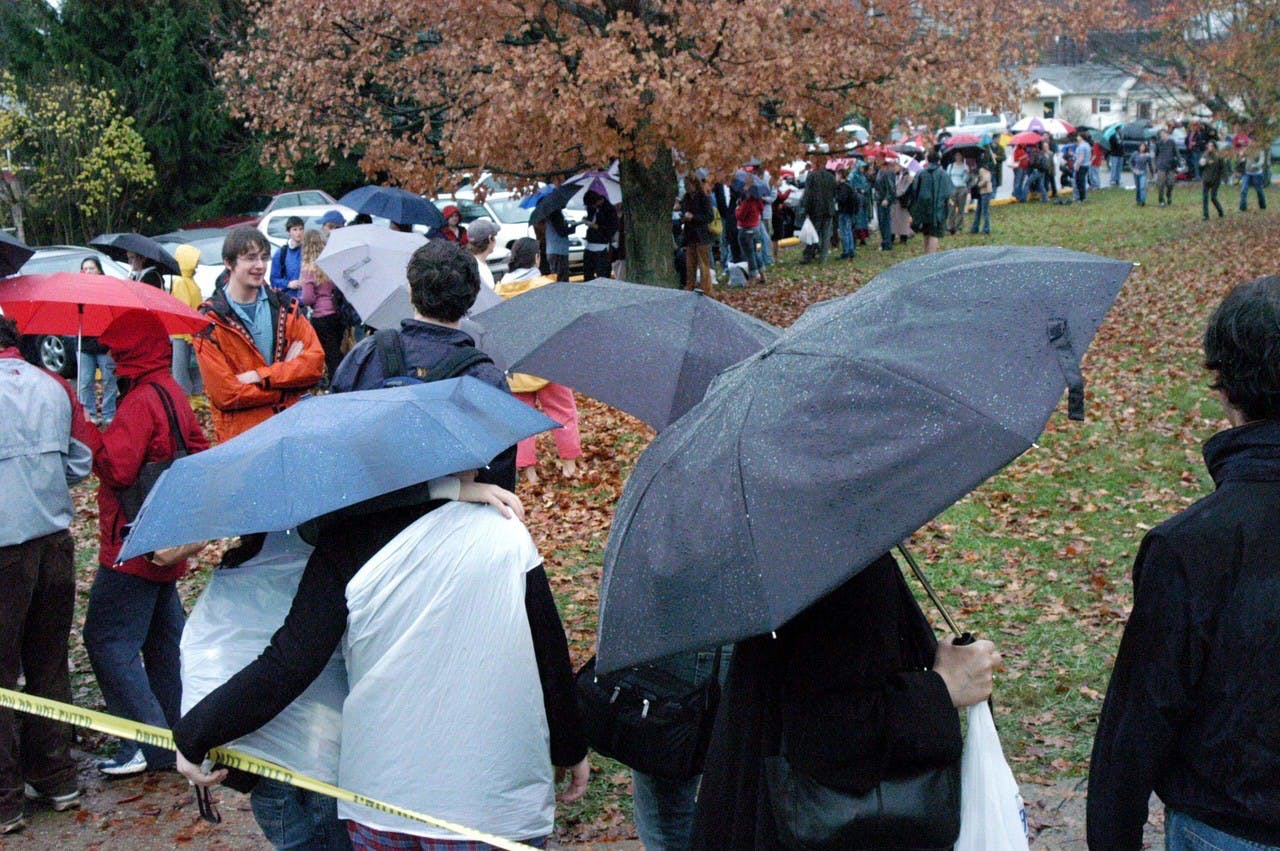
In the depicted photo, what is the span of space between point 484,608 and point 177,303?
3144 millimetres

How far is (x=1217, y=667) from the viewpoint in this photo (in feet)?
8.23

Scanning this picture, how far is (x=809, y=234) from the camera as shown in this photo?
24375mm

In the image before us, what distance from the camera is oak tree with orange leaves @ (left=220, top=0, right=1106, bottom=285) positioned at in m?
13.7

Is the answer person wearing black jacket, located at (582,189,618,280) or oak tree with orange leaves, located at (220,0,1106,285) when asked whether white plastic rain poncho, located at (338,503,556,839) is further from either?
person wearing black jacket, located at (582,189,618,280)

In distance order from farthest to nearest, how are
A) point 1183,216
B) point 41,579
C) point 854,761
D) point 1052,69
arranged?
point 1052,69 < point 1183,216 < point 41,579 < point 854,761

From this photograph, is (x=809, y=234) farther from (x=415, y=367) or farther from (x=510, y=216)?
(x=415, y=367)

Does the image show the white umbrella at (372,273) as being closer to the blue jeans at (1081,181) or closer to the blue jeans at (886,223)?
the blue jeans at (886,223)

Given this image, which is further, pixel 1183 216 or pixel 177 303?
pixel 1183 216

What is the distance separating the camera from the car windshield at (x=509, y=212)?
2456cm

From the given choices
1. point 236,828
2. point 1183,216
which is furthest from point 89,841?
point 1183,216

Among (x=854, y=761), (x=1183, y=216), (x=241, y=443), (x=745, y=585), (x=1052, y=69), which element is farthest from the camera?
(x=1052, y=69)

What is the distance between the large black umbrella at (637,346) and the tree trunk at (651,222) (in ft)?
38.9

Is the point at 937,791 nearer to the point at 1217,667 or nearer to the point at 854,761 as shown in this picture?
the point at 854,761

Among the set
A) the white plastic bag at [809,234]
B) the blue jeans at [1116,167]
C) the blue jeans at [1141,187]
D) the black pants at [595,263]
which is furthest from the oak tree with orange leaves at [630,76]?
the blue jeans at [1116,167]
